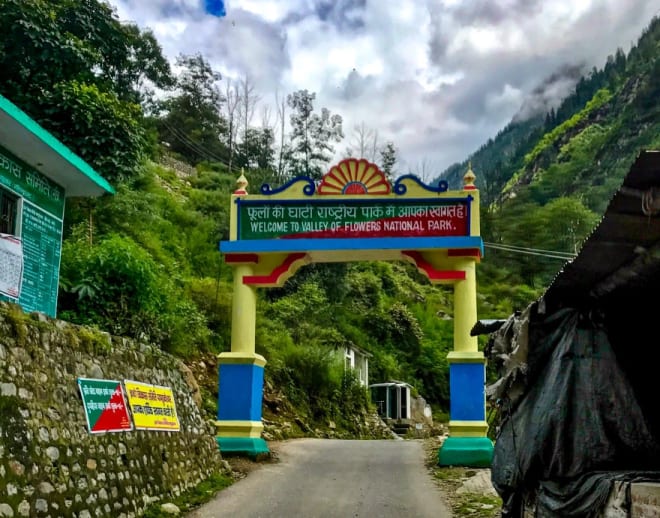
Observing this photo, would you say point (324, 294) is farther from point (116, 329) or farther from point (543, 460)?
point (543, 460)

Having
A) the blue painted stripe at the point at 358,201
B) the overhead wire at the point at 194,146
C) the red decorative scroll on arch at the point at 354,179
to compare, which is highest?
A: the overhead wire at the point at 194,146

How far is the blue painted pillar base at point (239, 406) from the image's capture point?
12281mm

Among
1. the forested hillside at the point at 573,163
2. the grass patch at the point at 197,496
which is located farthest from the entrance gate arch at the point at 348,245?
the forested hillside at the point at 573,163

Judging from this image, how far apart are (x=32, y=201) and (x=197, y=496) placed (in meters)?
4.44

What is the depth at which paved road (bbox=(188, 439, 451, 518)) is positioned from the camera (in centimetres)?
855

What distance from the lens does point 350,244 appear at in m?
12.7

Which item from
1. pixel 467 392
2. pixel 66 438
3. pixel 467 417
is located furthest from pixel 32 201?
pixel 467 417

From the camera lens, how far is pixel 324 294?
29.5 m

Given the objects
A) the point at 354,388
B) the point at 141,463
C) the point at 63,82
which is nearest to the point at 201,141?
the point at 354,388

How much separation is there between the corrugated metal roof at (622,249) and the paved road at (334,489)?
158 inches

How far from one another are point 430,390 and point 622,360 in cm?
2674

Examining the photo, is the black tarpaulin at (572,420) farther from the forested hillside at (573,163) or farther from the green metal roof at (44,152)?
the forested hillside at (573,163)

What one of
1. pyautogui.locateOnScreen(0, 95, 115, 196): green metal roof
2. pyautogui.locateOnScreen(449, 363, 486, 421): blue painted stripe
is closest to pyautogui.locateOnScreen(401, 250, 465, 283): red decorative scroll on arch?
pyautogui.locateOnScreen(449, 363, 486, 421): blue painted stripe

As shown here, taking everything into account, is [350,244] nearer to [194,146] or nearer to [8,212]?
[8,212]
